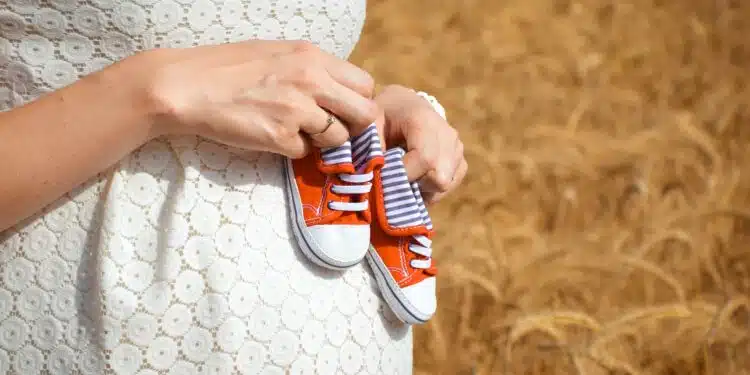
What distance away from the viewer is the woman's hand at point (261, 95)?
0.65 metres

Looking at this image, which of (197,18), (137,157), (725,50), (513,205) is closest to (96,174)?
(137,157)

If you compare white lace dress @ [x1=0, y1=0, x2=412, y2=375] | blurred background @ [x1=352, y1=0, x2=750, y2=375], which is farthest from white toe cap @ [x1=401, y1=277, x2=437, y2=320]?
blurred background @ [x1=352, y1=0, x2=750, y2=375]

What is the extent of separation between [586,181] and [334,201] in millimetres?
1633

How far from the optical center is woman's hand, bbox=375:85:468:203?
0.81m

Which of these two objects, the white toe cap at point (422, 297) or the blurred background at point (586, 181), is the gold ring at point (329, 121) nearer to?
the white toe cap at point (422, 297)

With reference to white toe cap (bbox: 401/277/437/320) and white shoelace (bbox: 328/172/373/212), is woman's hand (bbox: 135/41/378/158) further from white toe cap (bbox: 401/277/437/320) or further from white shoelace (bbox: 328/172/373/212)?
white toe cap (bbox: 401/277/437/320)

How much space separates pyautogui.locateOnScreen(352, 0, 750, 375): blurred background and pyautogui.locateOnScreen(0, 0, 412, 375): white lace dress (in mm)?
781

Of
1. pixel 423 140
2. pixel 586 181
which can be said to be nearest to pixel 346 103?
pixel 423 140

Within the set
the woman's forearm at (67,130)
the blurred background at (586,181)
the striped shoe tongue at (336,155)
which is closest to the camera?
the woman's forearm at (67,130)

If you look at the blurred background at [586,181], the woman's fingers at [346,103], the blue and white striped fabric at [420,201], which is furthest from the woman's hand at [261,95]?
the blurred background at [586,181]

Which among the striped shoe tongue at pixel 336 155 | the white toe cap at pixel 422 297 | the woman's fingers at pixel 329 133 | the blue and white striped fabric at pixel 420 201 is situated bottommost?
the white toe cap at pixel 422 297

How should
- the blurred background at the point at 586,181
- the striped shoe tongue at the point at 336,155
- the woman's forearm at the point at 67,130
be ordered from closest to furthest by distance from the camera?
the woman's forearm at the point at 67,130 < the striped shoe tongue at the point at 336,155 < the blurred background at the point at 586,181

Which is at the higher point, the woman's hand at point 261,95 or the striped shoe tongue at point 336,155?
the woman's hand at point 261,95

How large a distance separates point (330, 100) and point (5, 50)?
250 mm
